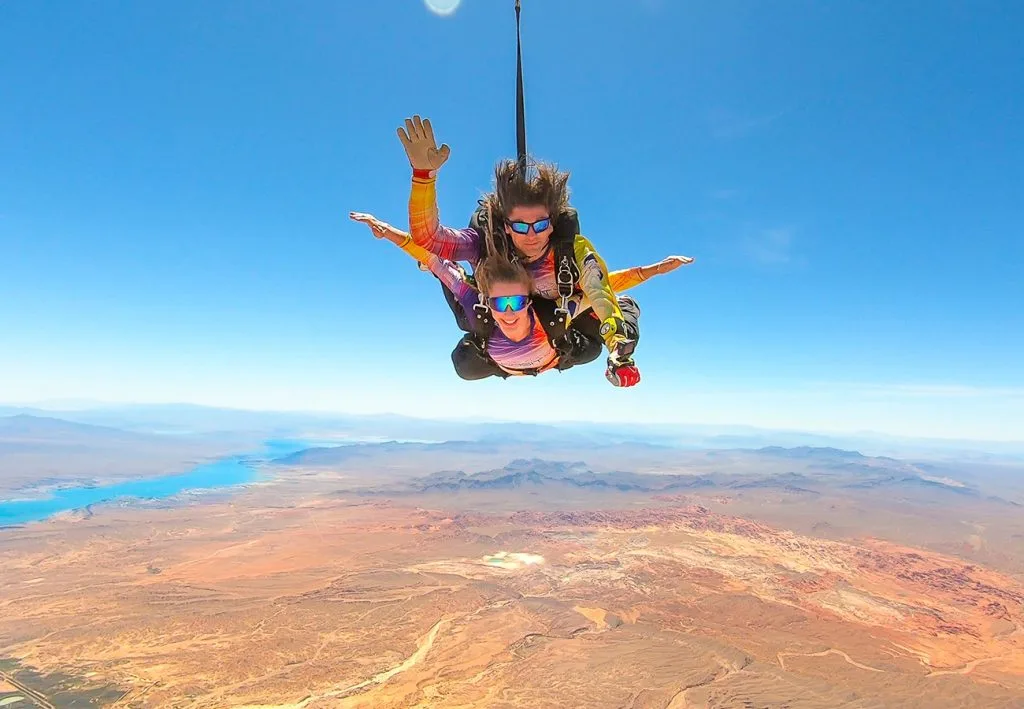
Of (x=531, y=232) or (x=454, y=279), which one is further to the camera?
(x=454, y=279)

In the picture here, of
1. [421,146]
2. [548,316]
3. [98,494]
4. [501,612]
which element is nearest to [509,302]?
[548,316]

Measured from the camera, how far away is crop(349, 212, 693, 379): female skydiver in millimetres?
3998

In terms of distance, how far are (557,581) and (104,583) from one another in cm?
6503

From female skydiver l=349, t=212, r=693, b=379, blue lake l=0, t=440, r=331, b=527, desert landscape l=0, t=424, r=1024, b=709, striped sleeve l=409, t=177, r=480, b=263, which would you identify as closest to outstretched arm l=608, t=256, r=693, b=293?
female skydiver l=349, t=212, r=693, b=379

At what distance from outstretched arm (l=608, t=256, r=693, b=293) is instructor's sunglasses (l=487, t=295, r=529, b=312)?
1.29 meters

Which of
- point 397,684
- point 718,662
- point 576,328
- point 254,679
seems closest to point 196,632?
point 254,679

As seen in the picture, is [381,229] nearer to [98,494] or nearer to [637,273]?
[637,273]

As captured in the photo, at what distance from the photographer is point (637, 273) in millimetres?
5137

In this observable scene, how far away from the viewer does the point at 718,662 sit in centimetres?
5841

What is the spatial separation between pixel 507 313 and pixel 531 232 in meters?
0.62

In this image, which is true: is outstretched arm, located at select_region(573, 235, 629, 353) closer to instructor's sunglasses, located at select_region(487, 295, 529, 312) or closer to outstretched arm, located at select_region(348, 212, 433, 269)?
instructor's sunglasses, located at select_region(487, 295, 529, 312)

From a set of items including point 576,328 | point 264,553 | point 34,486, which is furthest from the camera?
point 34,486

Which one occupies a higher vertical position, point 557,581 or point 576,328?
point 576,328

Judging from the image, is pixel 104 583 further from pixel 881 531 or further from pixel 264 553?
pixel 881 531
